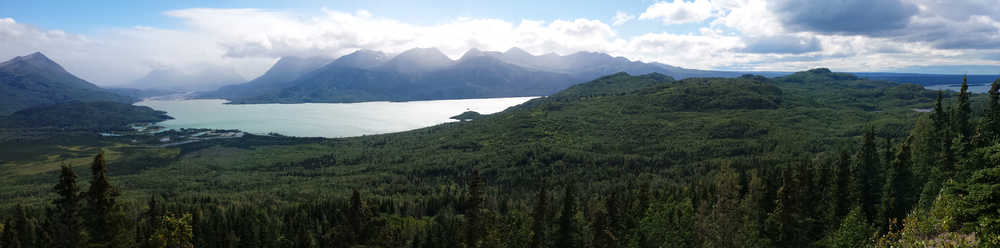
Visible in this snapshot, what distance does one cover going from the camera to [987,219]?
111 feet

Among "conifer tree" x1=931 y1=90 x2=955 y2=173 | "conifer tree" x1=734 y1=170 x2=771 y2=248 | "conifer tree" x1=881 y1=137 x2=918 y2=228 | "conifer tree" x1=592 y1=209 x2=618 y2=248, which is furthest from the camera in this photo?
"conifer tree" x1=592 y1=209 x2=618 y2=248

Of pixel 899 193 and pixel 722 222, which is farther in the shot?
pixel 722 222

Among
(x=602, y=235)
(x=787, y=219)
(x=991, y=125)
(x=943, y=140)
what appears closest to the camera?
(x=991, y=125)

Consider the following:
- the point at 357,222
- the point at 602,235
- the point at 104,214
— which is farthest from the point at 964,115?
the point at 104,214

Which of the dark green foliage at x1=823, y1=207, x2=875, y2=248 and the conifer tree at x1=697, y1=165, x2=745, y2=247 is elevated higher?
the dark green foliage at x1=823, y1=207, x2=875, y2=248

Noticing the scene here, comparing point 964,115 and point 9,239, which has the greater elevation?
point 964,115

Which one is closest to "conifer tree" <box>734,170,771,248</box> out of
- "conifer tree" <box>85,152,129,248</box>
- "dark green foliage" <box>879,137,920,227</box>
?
"dark green foliage" <box>879,137,920,227</box>

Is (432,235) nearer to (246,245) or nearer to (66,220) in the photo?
(246,245)

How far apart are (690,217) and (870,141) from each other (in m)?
32.6

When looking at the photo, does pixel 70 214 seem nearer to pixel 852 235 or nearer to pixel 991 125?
pixel 852 235

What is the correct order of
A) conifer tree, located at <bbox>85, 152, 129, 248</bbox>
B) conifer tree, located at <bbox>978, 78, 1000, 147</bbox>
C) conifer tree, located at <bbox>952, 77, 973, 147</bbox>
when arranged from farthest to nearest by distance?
1. conifer tree, located at <bbox>952, 77, 973, 147</bbox>
2. conifer tree, located at <bbox>978, 78, 1000, 147</bbox>
3. conifer tree, located at <bbox>85, 152, 129, 248</bbox>

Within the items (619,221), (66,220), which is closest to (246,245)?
(66,220)

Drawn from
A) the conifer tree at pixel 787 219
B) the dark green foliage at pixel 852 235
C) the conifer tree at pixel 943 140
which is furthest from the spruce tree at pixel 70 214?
the conifer tree at pixel 943 140

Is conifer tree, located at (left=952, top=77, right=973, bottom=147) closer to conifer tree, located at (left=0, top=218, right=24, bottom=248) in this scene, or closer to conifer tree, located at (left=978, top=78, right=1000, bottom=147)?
conifer tree, located at (left=978, top=78, right=1000, bottom=147)
